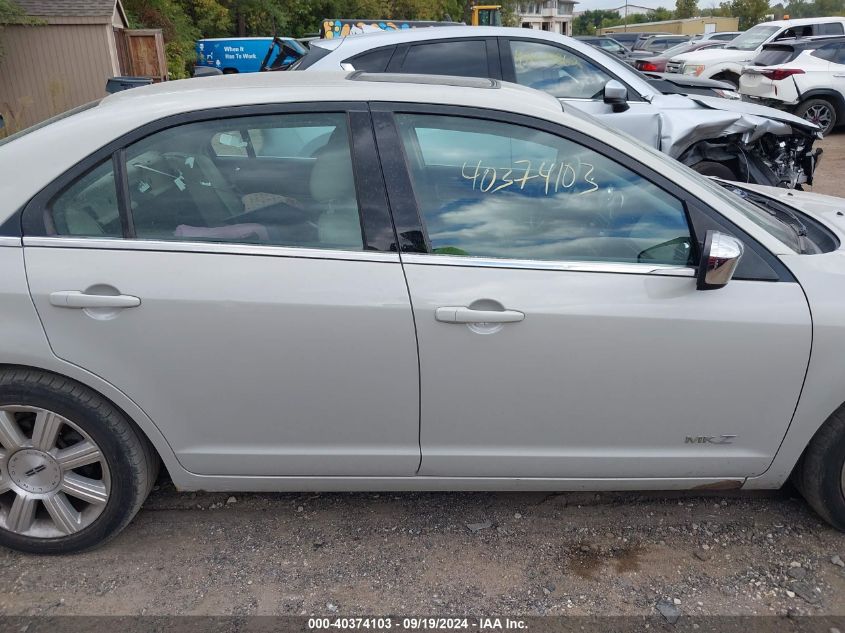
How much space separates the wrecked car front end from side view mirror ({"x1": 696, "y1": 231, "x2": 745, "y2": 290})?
387 cm

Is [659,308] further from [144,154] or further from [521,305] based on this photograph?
[144,154]

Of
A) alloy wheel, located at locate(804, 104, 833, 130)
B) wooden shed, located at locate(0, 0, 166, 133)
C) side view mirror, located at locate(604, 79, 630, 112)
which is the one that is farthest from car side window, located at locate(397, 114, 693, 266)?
wooden shed, located at locate(0, 0, 166, 133)

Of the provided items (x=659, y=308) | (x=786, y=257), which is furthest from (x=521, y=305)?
(x=786, y=257)

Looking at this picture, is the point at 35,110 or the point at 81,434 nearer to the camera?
the point at 81,434

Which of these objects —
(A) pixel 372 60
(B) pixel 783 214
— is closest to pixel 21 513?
(B) pixel 783 214

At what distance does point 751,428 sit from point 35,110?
46.8 ft

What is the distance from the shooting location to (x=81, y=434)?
2.55 metres

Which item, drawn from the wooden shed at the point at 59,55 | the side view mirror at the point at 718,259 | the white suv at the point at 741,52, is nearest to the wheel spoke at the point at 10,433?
the side view mirror at the point at 718,259

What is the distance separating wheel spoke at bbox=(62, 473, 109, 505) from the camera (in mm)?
2607

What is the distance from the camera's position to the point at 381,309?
2.40m

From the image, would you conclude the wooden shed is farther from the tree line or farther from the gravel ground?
the tree line

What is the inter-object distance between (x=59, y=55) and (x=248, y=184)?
42.6 feet

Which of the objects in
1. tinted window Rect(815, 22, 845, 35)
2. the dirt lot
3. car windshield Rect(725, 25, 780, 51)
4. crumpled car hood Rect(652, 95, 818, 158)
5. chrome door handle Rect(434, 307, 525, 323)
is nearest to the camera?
chrome door handle Rect(434, 307, 525, 323)

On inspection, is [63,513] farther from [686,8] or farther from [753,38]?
[686,8]
